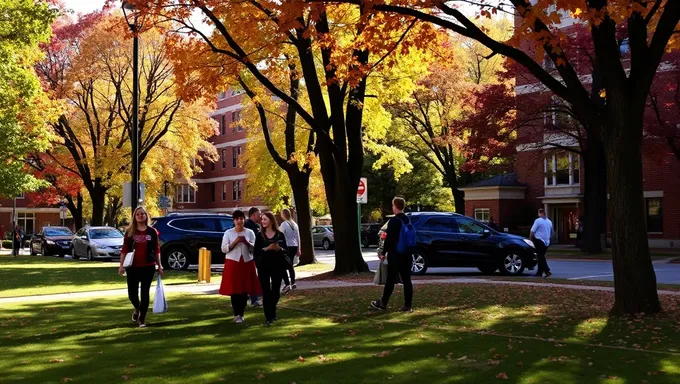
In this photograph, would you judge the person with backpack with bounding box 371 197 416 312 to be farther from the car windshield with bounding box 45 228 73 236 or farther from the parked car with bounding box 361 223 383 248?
the parked car with bounding box 361 223 383 248

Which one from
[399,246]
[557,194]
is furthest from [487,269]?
[557,194]

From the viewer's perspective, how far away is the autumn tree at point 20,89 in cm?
2705

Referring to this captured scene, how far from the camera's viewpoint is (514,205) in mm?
51156

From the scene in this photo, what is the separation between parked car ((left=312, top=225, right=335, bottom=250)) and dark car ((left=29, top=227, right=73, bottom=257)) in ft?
49.9

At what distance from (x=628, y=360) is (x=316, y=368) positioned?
332 cm

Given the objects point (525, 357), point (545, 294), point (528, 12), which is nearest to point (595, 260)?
point (545, 294)

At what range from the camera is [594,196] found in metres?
35.0

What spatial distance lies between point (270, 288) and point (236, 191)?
6952 cm

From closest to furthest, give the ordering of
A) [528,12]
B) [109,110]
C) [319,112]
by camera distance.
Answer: [528,12] → [319,112] → [109,110]

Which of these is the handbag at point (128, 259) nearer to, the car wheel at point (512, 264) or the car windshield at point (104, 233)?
the car wheel at point (512, 264)

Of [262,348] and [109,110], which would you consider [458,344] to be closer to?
[262,348]

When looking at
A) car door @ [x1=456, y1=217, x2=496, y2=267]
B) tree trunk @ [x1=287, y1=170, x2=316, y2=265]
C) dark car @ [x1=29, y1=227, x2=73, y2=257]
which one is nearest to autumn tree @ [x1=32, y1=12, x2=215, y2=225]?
dark car @ [x1=29, y1=227, x2=73, y2=257]

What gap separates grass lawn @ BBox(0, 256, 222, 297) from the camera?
18.8m

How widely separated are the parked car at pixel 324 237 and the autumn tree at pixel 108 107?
36.3 feet
